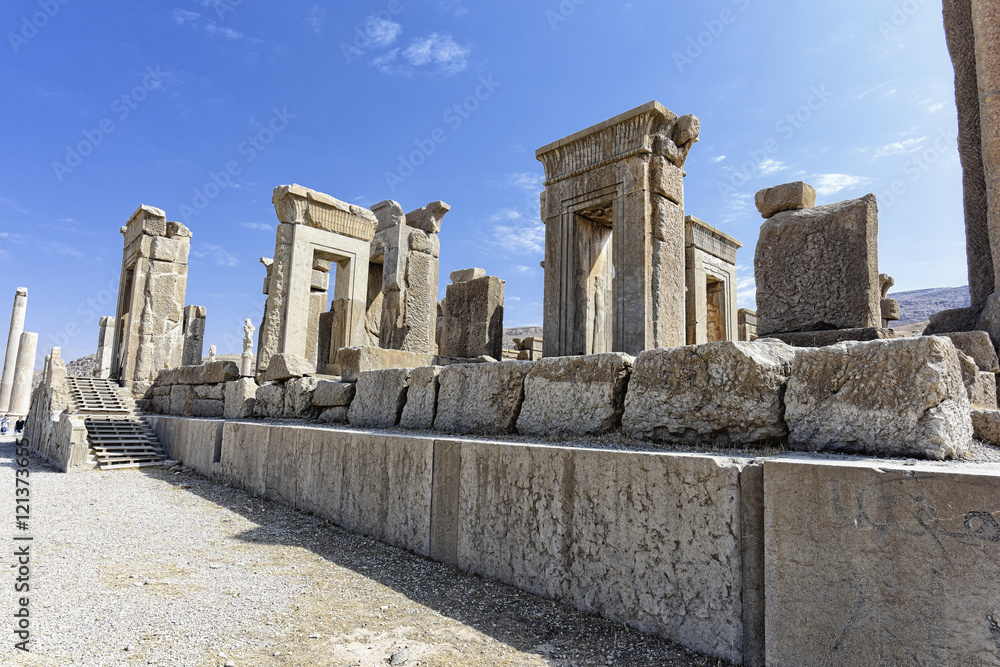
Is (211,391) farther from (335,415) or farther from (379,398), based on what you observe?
(379,398)

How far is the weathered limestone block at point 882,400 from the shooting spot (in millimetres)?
2086

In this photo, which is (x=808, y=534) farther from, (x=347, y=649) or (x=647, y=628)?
(x=347, y=649)

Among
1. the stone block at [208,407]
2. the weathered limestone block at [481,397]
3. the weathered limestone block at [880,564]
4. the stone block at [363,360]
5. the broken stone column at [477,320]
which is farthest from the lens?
the broken stone column at [477,320]

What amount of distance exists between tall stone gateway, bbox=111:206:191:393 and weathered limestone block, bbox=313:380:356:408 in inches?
425

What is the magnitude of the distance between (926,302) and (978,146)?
6885 centimetres

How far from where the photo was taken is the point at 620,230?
6.30 metres

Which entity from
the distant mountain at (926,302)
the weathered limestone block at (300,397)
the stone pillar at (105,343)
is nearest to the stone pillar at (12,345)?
the stone pillar at (105,343)

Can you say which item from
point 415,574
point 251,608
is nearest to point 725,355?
point 415,574

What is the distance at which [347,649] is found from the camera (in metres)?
2.25

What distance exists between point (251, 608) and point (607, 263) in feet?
19.4

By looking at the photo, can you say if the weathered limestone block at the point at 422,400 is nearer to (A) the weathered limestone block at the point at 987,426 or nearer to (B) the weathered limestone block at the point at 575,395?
(B) the weathered limestone block at the point at 575,395

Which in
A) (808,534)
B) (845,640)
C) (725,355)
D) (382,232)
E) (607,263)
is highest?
(382,232)

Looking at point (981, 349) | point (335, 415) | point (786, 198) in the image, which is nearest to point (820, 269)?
point (786, 198)

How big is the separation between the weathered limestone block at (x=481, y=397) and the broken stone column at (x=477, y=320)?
4.78m
